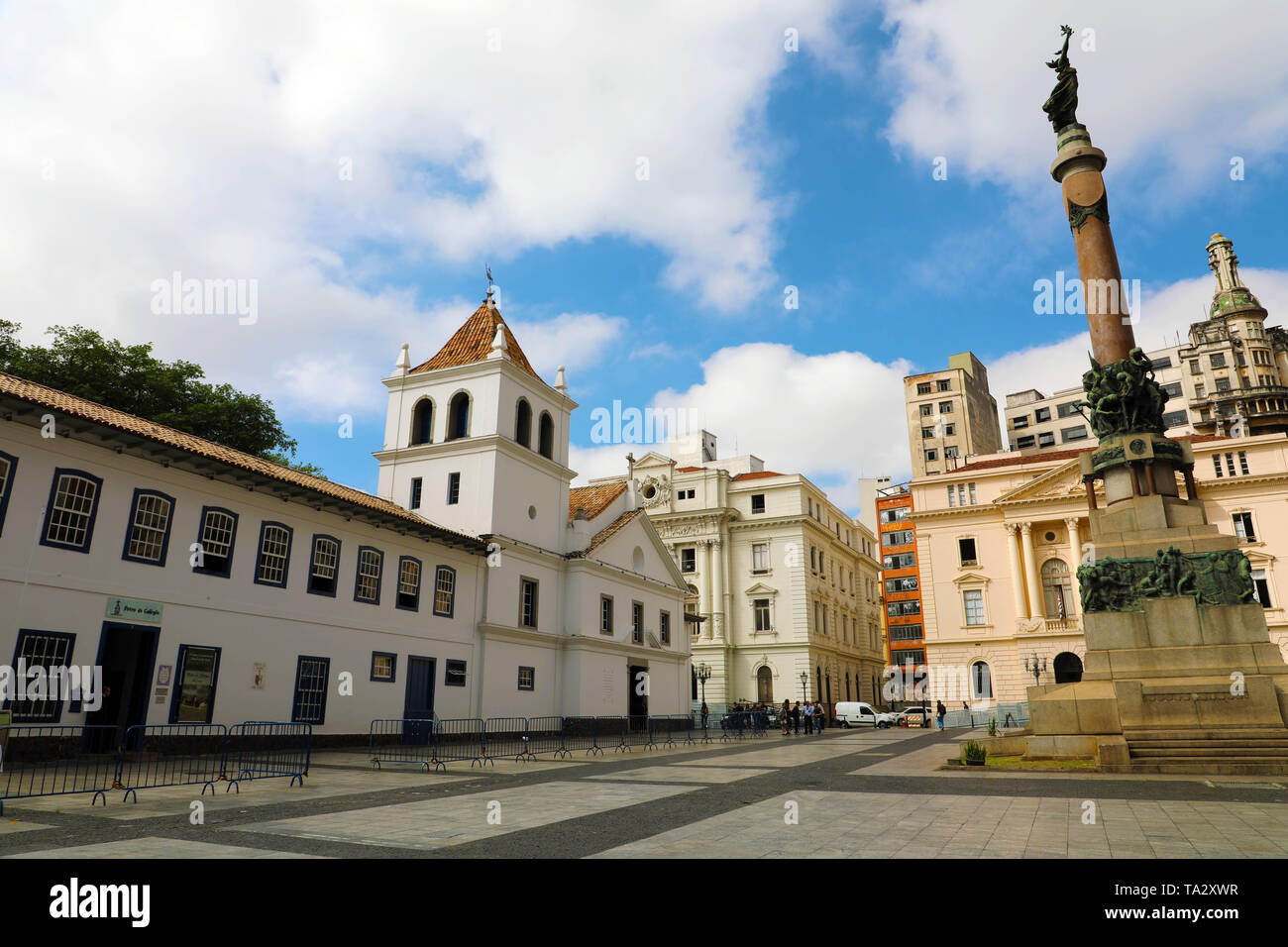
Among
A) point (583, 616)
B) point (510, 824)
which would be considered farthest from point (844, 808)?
point (583, 616)

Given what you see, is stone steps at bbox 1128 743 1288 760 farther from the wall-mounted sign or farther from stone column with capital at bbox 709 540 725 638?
stone column with capital at bbox 709 540 725 638

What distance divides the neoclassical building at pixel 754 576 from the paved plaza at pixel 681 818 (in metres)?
42.7

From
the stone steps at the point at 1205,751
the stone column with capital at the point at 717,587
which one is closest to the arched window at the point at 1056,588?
the stone column with capital at the point at 717,587

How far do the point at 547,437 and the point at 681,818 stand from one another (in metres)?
28.0

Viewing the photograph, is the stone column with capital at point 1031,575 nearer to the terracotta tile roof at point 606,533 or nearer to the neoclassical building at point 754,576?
the neoclassical building at point 754,576

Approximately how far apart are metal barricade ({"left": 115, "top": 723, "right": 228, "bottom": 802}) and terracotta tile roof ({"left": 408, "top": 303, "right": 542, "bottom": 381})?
19.1m

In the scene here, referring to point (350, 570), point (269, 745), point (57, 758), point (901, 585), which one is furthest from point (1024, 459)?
point (57, 758)

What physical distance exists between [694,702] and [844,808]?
5063 cm

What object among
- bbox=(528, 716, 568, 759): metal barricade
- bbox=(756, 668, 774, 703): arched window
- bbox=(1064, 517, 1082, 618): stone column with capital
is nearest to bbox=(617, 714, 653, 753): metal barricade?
bbox=(528, 716, 568, 759): metal barricade

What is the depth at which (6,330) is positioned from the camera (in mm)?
33031

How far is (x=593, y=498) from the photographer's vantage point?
42.2 meters

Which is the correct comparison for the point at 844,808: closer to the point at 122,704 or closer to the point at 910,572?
the point at 122,704

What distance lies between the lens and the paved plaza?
7.49m

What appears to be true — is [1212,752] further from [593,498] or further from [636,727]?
[593,498]
